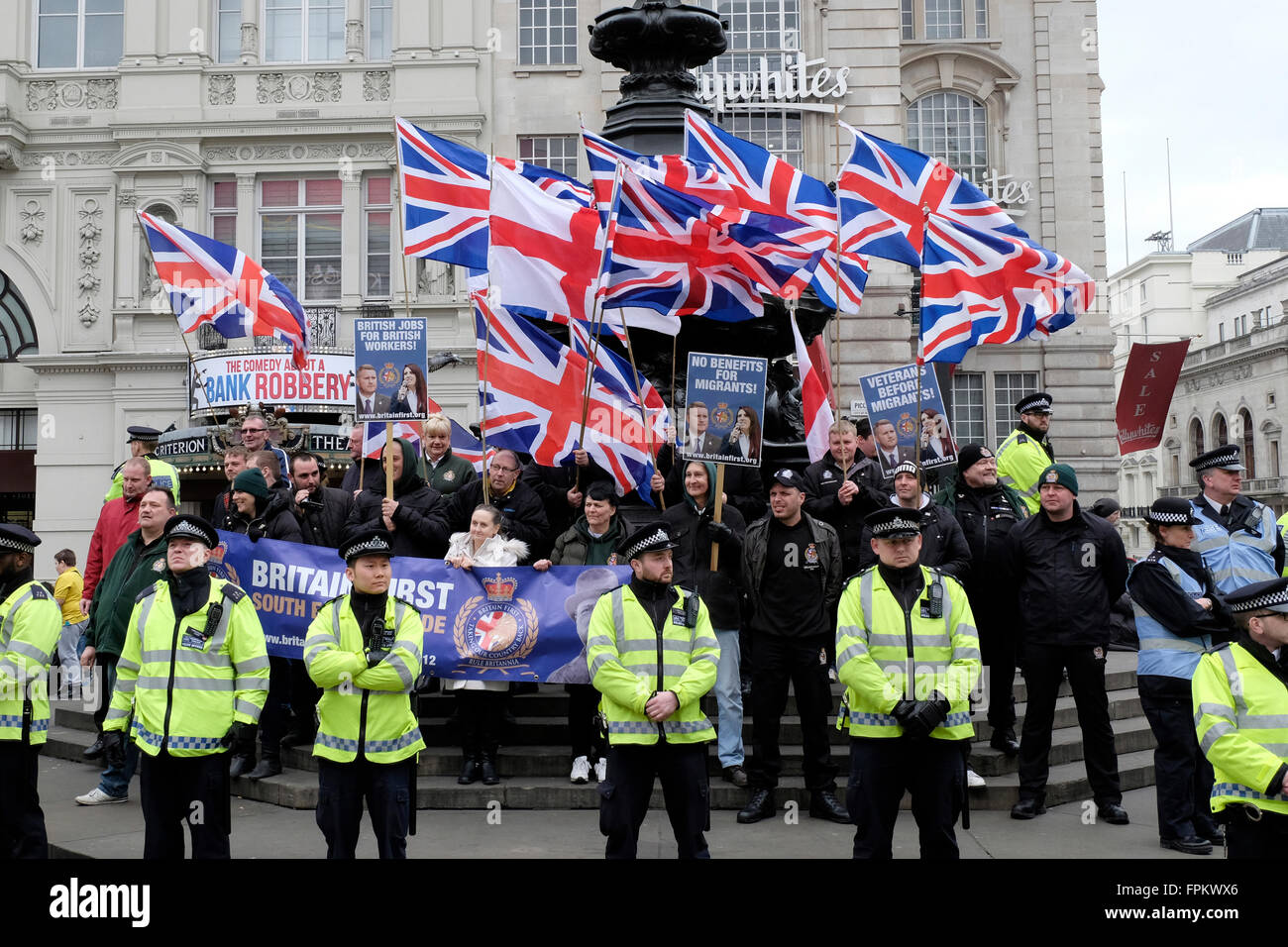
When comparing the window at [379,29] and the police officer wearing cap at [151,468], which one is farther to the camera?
the window at [379,29]

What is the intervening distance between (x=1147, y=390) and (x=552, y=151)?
21952 mm

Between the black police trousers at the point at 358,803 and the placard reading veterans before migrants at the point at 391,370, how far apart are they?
130 inches

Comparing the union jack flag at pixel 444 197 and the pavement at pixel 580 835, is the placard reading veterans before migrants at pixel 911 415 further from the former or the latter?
the union jack flag at pixel 444 197

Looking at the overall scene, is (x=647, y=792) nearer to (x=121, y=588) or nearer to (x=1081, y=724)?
(x=1081, y=724)

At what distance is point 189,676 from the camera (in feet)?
19.8

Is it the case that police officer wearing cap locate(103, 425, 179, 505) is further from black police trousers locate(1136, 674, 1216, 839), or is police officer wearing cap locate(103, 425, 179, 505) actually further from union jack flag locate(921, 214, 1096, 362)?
black police trousers locate(1136, 674, 1216, 839)

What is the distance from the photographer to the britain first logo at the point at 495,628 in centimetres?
836

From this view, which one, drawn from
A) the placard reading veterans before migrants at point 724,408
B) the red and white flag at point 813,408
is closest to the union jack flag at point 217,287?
the red and white flag at point 813,408

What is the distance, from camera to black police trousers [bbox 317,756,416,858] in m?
5.96

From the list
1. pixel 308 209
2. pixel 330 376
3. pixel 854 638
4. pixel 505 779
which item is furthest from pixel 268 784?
pixel 308 209

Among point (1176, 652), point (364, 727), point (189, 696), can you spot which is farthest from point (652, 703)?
point (1176, 652)
